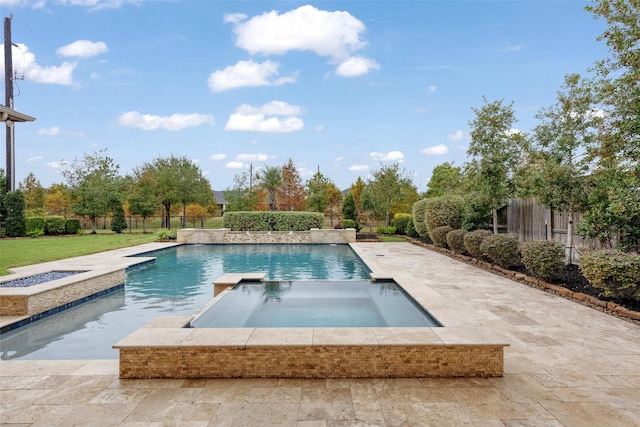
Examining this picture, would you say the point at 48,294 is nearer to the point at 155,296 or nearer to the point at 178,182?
the point at 155,296

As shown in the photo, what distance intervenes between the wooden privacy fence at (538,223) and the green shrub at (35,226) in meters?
24.5

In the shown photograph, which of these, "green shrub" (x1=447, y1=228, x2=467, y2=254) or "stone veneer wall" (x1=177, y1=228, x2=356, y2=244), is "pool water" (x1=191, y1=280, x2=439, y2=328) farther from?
"stone veneer wall" (x1=177, y1=228, x2=356, y2=244)

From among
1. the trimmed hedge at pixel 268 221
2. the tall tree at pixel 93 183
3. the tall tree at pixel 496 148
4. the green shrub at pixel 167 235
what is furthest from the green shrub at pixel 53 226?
the tall tree at pixel 496 148

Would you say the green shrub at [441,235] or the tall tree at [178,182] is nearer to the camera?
the green shrub at [441,235]

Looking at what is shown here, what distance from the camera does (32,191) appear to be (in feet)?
111

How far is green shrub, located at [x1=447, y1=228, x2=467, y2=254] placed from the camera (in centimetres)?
1220

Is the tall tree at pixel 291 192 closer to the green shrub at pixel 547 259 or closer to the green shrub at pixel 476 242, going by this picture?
the green shrub at pixel 476 242

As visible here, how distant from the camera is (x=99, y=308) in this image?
21.9 feet

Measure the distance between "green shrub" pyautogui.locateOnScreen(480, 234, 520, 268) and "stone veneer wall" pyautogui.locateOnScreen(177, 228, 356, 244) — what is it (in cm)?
965

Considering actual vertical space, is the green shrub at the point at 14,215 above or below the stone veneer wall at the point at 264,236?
above

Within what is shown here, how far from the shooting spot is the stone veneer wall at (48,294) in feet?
18.2

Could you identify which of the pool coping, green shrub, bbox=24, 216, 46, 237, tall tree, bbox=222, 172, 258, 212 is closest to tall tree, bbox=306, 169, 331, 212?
tall tree, bbox=222, 172, 258, 212

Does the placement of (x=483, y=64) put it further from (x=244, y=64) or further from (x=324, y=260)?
(x=244, y=64)

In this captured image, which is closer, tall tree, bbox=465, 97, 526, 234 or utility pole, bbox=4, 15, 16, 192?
tall tree, bbox=465, 97, 526, 234
